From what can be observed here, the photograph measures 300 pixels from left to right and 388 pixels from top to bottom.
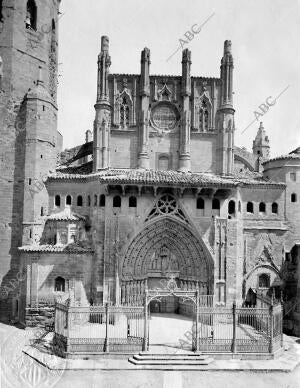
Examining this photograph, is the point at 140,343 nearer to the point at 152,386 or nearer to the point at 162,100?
the point at 152,386

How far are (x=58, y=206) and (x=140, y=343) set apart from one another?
11.9m

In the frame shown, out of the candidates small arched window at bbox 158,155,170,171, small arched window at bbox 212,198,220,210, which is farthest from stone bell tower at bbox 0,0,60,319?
small arched window at bbox 212,198,220,210

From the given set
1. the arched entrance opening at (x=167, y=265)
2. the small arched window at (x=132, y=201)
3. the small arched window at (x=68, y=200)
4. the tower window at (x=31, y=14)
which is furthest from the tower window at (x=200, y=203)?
the tower window at (x=31, y=14)

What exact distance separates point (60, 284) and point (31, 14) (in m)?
19.3

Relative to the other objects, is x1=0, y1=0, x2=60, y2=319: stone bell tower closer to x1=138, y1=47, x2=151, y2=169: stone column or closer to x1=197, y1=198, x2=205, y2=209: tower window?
x1=138, y1=47, x2=151, y2=169: stone column

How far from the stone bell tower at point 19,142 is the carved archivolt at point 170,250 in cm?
678

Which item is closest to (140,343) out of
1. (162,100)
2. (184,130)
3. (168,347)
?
(168,347)

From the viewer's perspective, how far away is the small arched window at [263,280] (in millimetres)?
29375

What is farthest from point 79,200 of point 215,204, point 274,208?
point 274,208

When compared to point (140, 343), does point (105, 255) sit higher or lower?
higher

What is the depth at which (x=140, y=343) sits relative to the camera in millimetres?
20906

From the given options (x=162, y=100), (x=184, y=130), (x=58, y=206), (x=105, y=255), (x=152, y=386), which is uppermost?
(x=162, y=100)

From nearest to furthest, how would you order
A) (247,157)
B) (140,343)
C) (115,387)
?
(115,387) → (140,343) → (247,157)

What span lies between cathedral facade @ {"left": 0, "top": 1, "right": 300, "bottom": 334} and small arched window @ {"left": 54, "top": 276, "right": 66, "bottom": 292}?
0.28ft
